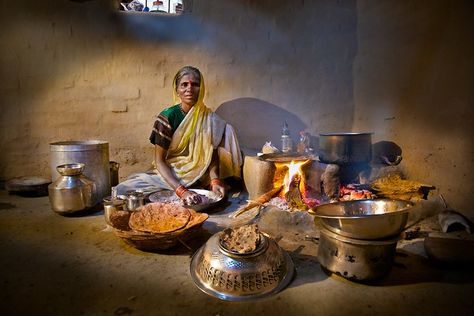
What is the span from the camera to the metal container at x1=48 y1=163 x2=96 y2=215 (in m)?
3.20

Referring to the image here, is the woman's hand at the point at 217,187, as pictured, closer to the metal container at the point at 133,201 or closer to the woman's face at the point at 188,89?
the metal container at the point at 133,201

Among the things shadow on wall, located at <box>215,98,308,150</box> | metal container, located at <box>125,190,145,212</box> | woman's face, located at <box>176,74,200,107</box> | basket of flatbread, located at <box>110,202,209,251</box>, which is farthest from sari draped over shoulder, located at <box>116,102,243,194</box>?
basket of flatbread, located at <box>110,202,209,251</box>

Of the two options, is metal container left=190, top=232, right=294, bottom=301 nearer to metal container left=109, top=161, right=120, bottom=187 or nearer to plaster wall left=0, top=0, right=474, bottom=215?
metal container left=109, top=161, right=120, bottom=187

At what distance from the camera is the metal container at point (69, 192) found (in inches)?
126

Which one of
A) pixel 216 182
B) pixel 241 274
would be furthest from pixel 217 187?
pixel 241 274

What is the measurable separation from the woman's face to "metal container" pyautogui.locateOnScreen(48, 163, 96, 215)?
4.99ft

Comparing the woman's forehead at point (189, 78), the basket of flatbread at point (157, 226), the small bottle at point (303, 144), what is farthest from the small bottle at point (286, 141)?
the basket of flatbread at point (157, 226)

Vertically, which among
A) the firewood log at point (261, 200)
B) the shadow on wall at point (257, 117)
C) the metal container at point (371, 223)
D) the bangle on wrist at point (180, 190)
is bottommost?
the firewood log at point (261, 200)

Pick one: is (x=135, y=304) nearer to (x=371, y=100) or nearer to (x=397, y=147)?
(x=397, y=147)

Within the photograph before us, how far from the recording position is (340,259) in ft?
6.46

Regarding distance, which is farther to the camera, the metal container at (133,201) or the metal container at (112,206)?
the metal container at (133,201)

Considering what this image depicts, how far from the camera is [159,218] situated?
2.58 meters

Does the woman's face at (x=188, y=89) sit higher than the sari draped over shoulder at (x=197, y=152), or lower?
higher

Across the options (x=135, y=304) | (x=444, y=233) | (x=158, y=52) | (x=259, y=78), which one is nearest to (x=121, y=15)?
(x=158, y=52)
